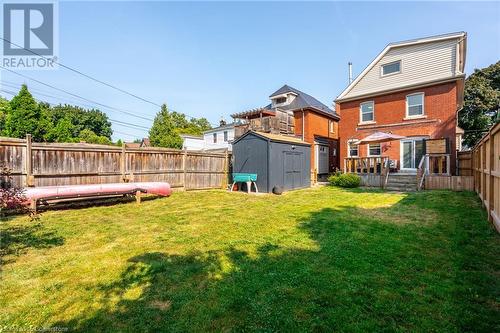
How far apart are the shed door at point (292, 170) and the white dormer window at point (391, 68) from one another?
8.93 m

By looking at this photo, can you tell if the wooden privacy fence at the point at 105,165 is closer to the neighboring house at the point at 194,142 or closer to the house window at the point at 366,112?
the house window at the point at 366,112

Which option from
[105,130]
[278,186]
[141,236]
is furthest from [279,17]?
[105,130]

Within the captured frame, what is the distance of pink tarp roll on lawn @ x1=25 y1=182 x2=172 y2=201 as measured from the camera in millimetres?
7754

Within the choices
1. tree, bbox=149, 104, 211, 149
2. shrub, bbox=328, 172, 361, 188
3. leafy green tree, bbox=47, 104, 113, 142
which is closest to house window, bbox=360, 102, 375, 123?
shrub, bbox=328, 172, 361, 188

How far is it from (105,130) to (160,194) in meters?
69.9

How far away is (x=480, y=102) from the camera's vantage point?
26.6 m

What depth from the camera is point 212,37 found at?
57.7 ft

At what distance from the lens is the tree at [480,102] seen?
26.3 metres

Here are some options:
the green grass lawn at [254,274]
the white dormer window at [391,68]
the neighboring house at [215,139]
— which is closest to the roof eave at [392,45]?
the white dormer window at [391,68]

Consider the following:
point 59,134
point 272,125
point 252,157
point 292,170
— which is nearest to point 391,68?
point 272,125

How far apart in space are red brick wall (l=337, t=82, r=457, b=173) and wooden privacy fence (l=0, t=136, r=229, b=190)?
1009cm

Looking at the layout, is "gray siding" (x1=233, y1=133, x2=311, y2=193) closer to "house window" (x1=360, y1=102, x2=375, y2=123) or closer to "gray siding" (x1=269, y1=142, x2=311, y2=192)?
"gray siding" (x1=269, y1=142, x2=311, y2=192)

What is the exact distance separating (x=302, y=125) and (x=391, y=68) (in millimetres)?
7618

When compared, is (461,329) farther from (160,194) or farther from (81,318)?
(160,194)
